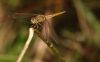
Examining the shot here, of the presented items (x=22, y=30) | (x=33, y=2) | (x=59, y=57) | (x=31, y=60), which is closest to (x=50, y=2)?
(x=33, y=2)

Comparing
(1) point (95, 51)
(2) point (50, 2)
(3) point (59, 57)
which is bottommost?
(1) point (95, 51)

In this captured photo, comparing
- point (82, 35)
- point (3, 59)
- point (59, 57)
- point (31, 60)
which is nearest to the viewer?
point (59, 57)

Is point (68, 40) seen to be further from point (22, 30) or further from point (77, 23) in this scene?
point (22, 30)

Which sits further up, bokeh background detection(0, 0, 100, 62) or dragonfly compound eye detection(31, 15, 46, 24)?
dragonfly compound eye detection(31, 15, 46, 24)

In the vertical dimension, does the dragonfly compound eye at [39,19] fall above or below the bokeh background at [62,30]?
above

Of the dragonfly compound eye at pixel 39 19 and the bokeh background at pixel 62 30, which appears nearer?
the dragonfly compound eye at pixel 39 19

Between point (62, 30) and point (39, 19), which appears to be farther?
point (62, 30)

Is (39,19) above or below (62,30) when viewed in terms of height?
above

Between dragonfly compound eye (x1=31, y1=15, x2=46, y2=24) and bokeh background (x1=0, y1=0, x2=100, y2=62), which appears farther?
bokeh background (x1=0, y1=0, x2=100, y2=62)
